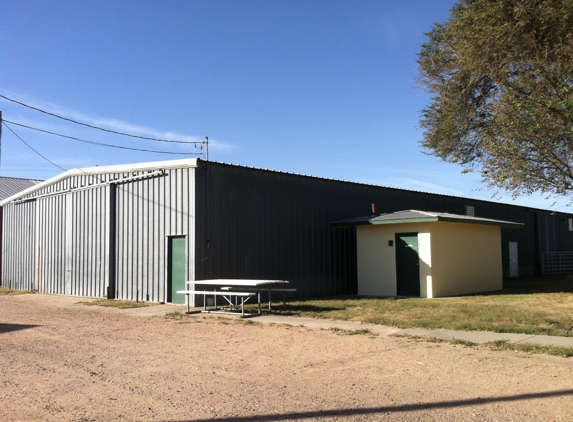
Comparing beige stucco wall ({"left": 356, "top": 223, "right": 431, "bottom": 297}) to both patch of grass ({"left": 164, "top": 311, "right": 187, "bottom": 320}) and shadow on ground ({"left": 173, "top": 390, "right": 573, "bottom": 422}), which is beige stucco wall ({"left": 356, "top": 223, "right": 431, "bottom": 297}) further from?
shadow on ground ({"left": 173, "top": 390, "right": 573, "bottom": 422})

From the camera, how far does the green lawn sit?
10.7m

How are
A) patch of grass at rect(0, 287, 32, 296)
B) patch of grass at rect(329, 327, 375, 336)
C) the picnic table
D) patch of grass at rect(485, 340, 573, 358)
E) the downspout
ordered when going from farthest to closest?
Answer: patch of grass at rect(0, 287, 32, 296) < the downspout < the picnic table < patch of grass at rect(329, 327, 375, 336) < patch of grass at rect(485, 340, 573, 358)

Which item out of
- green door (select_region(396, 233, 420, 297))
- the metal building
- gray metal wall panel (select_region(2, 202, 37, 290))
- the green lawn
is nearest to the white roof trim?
the metal building

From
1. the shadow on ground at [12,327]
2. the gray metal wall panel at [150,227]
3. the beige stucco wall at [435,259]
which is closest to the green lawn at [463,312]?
the beige stucco wall at [435,259]

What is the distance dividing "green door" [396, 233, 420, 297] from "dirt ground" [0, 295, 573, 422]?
27.0 ft

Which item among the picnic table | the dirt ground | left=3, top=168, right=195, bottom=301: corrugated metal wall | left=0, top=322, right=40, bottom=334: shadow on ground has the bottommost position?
left=0, top=322, right=40, bottom=334: shadow on ground

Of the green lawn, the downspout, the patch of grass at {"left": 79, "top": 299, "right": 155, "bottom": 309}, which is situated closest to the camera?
the green lawn

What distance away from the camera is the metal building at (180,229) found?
17.0 metres

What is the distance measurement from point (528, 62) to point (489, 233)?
8.25 meters

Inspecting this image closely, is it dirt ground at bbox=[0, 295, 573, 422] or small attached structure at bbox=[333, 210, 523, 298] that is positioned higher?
small attached structure at bbox=[333, 210, 523, 298]

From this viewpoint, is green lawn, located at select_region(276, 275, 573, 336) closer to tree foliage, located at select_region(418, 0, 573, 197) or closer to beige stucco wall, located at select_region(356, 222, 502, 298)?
beige stucco wall, located at select_region(356, 222, 502, 298)

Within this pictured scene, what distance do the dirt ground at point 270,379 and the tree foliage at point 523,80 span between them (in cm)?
765

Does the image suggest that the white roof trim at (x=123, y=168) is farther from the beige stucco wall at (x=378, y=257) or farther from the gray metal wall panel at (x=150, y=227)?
the beige stucco wall at (x=378, y=257)

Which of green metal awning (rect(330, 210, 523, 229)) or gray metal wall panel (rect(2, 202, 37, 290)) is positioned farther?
gray metal wall panel (rect(2, 202, 37, 290))
